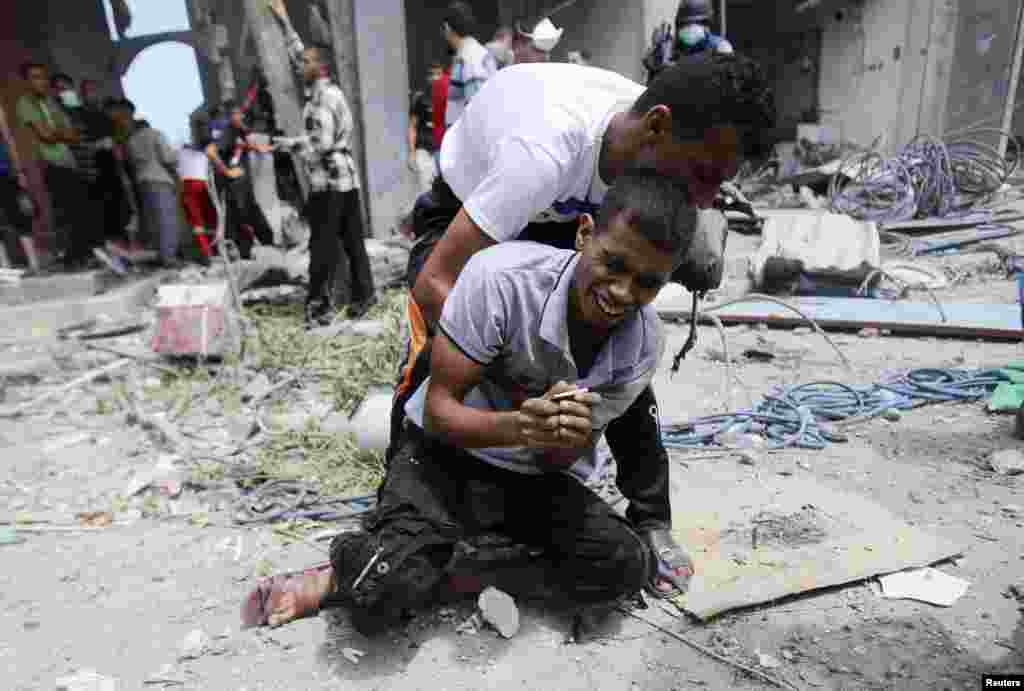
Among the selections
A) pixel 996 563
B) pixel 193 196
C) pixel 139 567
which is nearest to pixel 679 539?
pixel 996 563

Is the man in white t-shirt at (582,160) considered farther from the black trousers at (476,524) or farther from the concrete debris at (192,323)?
the concrete debris at (192,323)

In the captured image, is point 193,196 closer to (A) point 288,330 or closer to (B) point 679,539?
(A) point 288,330

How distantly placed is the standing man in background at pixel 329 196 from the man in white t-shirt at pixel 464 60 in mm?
812

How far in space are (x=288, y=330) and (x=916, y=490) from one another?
3815 mm

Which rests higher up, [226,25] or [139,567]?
[226,25]

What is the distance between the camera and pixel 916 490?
2385 mm

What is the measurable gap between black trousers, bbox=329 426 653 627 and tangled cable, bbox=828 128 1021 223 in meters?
6.78

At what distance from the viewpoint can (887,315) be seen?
4184mm

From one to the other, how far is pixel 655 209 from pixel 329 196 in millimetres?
3755

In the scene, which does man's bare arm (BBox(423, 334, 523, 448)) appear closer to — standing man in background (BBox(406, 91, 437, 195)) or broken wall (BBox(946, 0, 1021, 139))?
standing man in background (BBox(406, 91, 437, 195))

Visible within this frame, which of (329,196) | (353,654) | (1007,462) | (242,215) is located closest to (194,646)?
(353,654)

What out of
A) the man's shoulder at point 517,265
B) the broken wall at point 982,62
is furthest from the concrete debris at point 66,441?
the broken wall at point 982,62

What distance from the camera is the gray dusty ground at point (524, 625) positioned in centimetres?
165

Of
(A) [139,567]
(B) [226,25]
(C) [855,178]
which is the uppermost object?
(B) [226,25]
